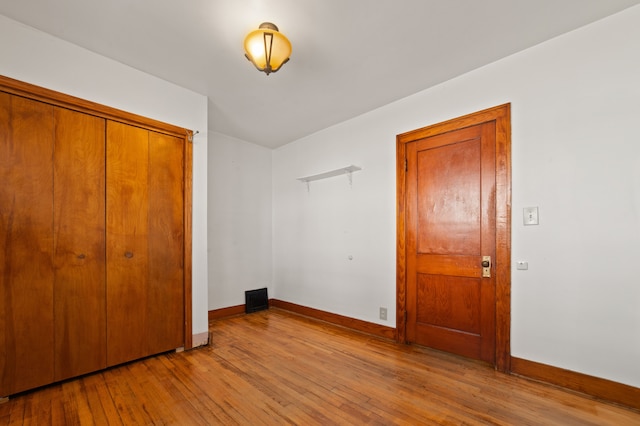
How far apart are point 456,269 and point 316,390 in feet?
5.52

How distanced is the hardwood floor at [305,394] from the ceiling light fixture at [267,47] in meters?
2.35

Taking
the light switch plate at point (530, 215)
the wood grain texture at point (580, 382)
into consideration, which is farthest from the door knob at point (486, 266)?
the wood grain texture at point (580, 382)

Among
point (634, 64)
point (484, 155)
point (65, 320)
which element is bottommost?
point (65, 320)

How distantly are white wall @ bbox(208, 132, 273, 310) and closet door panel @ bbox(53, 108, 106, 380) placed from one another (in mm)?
1639

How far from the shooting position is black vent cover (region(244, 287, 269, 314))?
4.25 m

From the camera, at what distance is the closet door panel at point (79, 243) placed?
218cm

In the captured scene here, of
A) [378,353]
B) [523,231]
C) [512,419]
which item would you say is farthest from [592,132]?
[378,353]

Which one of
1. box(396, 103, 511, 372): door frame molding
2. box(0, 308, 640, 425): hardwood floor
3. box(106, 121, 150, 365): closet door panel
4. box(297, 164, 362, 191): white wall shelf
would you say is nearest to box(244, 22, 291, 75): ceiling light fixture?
box(106, 121, 150, 365): closet door panel

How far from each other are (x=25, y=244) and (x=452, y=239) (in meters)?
3.54

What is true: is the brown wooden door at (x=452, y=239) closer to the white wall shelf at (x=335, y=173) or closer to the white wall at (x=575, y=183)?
the white wall at (x=575, y=183)

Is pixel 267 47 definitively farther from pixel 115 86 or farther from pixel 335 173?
pixel 335 173

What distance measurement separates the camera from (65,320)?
2.18 m

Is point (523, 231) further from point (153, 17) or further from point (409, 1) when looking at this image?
point (153, 17)

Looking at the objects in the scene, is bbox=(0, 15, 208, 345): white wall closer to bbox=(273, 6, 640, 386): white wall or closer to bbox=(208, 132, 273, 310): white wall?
bbox=(208, 132, 273, 310): white wall
